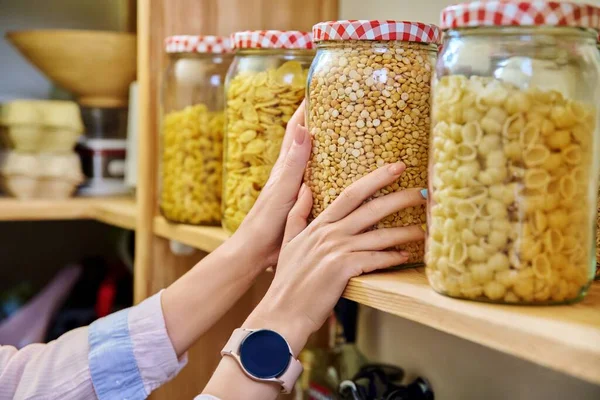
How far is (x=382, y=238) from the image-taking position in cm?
77

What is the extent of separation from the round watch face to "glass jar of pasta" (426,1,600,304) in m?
0.21

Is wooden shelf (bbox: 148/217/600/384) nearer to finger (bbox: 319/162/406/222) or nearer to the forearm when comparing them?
finger (bbox: 319/162/406/222)

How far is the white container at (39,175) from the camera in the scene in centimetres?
159

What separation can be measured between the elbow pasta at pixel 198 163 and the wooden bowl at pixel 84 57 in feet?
1.87

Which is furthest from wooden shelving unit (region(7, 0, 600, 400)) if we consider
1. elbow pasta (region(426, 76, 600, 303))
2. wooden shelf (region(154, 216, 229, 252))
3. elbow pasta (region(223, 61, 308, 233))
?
elbow pasta (region(426, 76, 600, 303))

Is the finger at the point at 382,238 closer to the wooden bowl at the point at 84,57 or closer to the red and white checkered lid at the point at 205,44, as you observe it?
the red and white checkered lid at the point at 205,44

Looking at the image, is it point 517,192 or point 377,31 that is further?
point 377,31

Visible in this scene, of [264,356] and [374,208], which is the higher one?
[374,208]

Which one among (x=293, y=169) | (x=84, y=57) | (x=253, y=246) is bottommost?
(x=253, y=246)

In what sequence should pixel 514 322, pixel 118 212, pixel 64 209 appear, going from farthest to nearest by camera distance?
pixel 64 209
pixel 118 212
pixel 514 322

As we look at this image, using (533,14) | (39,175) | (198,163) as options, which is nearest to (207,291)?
(198,163)

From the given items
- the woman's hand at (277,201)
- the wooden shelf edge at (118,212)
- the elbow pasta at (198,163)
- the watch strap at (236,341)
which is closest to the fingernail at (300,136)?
the woman's hand at (277,201)

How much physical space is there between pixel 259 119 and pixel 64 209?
0.77 meters

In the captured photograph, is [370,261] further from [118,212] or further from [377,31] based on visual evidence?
[118,212]
